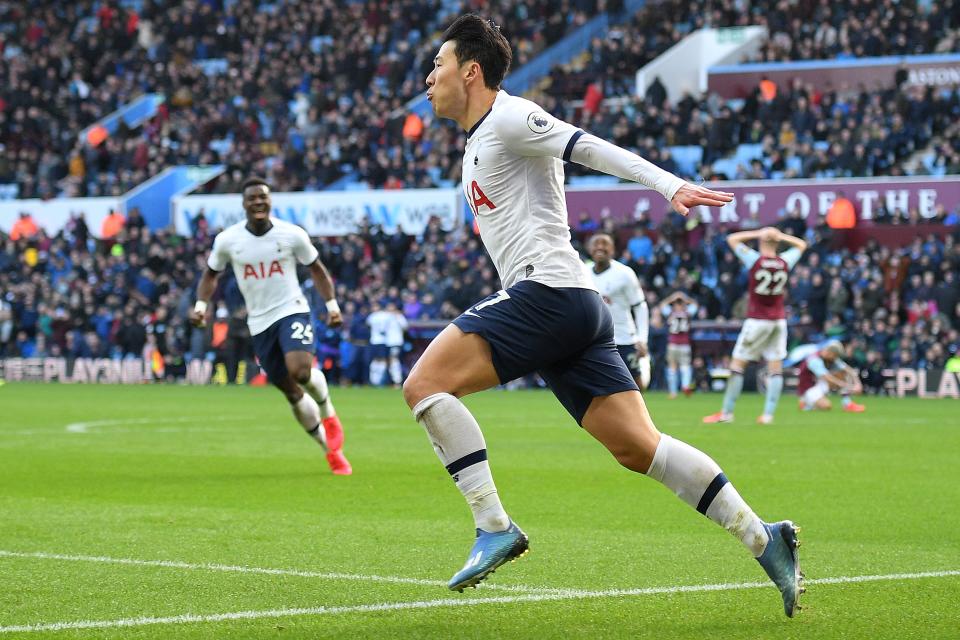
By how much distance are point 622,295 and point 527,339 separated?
463 inches

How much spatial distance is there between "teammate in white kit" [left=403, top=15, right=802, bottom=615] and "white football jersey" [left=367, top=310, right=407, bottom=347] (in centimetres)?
2710

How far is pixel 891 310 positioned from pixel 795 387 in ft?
7.84

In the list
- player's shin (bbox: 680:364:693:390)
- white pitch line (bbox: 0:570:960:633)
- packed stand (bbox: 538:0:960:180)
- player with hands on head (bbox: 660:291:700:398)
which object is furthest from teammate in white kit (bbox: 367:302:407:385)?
white pitch line (bbox: 0:570:960:633)

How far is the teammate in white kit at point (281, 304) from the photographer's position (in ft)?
43.1

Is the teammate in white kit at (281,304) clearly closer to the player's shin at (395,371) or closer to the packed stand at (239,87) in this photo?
the player's shin at (395,371)

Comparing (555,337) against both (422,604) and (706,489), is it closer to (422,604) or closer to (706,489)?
(706,489)

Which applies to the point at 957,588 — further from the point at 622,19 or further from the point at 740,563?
the point at 622,19

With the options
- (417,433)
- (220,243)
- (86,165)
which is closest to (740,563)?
(220,243)

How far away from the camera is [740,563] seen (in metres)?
7.73

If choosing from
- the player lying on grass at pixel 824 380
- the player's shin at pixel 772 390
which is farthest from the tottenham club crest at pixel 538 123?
the player lying on grass at pixel 824 380

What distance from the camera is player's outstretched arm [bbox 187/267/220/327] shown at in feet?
43.5

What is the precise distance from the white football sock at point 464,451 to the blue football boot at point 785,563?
1.05m

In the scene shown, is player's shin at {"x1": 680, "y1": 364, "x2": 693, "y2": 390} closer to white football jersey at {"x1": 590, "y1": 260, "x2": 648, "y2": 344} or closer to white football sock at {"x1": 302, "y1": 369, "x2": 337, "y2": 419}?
white football jersey at {"x1": 590, "y1": 260, "x2": 648, "y2": 344}

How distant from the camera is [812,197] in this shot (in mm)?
31641
